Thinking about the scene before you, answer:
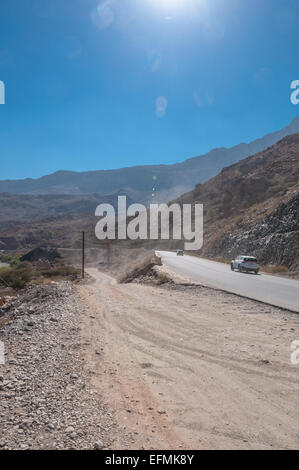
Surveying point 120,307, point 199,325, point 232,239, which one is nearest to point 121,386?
point 199,325

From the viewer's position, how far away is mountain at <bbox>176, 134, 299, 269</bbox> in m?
30.8

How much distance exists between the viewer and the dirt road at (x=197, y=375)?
392 centimetres

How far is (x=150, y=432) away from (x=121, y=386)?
1.37 metres

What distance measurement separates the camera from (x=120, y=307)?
11734 millimetres

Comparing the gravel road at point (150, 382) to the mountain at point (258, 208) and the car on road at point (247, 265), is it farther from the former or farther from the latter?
the mountain at point (258, 208)

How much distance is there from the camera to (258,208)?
4809cm

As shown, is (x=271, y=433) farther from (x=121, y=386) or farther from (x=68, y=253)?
(x=68, y=253)

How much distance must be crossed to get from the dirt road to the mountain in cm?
1969

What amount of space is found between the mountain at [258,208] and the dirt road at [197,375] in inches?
775

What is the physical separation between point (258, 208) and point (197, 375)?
4555cm
